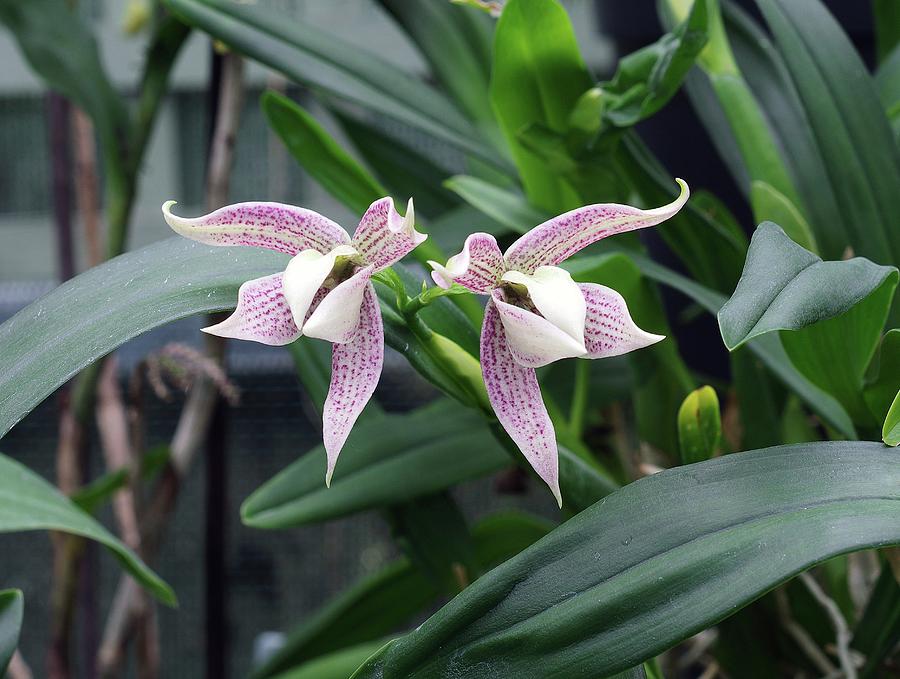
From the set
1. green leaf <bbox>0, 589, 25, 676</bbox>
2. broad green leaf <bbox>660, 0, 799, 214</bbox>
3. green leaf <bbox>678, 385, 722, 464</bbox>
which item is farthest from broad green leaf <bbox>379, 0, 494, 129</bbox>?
green leaf <bbox>0, 589, 25, 676</bbox>

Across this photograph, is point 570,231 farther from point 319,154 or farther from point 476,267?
point 319,154

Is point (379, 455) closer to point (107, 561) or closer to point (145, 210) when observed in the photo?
point (107, 561)

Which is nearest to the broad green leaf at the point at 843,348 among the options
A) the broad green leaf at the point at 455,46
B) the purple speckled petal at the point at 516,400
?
the purple speckled petal at the point at 516,400

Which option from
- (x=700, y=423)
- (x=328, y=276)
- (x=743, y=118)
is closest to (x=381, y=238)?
(x=328, y=276)

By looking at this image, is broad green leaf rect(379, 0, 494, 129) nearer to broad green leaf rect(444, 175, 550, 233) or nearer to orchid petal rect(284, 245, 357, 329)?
broad green leaf rect(444, 175, 550, 233)

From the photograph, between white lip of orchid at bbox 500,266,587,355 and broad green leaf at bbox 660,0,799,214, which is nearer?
white lip of orchid at bbox 500,266,587,355

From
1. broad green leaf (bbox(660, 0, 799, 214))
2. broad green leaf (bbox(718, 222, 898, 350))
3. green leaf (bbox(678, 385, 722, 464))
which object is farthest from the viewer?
broad green leaf (bbox(660, 0, 799, 214))
